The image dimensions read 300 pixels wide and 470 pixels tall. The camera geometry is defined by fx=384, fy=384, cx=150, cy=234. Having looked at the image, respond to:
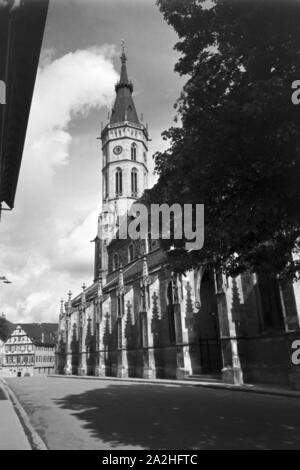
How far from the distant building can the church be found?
27.0 metres

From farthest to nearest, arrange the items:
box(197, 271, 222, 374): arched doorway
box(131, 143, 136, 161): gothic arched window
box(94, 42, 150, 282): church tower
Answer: box(131, 143, 136, 161): gothic arched window
box(94, 42, 150, 282): church tower
box(197, 271, 222, 374): arched doorway

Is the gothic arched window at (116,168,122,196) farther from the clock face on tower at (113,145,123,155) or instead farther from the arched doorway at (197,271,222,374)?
the arched doorway at (197,271,222,374)

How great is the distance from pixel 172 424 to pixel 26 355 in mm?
79043

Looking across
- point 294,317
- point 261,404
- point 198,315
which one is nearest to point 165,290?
point 198,315

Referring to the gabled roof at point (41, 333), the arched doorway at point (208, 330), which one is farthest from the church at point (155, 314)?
the gabled roof at point (41, 333)

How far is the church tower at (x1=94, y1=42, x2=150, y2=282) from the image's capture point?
182ft

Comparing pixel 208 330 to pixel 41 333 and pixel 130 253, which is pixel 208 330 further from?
pixel 41 333

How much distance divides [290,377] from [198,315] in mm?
10526

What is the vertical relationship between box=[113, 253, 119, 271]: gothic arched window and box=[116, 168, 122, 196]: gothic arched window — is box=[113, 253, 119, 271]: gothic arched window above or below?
below

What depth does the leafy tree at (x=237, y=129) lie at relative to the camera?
23.3ft

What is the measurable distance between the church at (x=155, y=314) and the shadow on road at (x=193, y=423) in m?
4.02

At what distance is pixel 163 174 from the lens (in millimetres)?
9617

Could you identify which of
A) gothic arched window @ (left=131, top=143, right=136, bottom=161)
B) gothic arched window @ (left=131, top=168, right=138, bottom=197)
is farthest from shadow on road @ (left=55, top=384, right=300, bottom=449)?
gothic arched window @ (left=131, top=143, right=136, bottom=161)

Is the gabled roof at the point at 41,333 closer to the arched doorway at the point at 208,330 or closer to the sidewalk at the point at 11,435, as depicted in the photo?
the arched doorway at the point at 208,330
